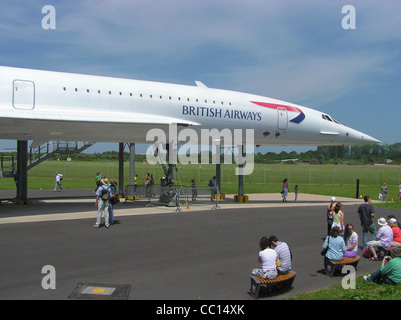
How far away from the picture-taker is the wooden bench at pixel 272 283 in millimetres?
5547

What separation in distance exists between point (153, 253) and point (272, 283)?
3118 millimetres

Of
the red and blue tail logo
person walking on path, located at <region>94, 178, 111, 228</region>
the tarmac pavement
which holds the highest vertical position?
the red and blue tail logo

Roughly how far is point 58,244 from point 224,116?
33.1 ft

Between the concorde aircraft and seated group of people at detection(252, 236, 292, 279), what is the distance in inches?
357

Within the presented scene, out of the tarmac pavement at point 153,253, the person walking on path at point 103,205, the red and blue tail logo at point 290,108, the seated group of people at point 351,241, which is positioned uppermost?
the red and blue tail logo at point 290,108

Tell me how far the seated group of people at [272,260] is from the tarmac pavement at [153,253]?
12.8 inches

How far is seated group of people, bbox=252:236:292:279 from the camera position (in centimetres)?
581

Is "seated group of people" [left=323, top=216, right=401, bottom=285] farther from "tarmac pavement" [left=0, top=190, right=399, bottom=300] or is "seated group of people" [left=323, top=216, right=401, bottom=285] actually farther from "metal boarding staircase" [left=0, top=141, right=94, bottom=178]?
"metal boarding staircase" [left=0, top=141, right=94, bottom=178]

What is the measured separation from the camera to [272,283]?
5664 millimetres

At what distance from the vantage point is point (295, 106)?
1955 cm

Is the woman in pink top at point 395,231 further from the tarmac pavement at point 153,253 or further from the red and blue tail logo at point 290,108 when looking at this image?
the red and blue tail logo at point 290,108

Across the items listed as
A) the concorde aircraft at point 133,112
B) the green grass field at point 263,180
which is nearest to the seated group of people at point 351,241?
the concorde aircraft at point 133,112

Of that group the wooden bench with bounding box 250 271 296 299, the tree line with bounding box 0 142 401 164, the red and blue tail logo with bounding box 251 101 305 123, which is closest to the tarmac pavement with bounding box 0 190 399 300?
the wooden bench with bounding box 250 271 296 299

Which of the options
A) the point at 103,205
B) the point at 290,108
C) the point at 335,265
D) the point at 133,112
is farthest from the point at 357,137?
the point at 335,265
